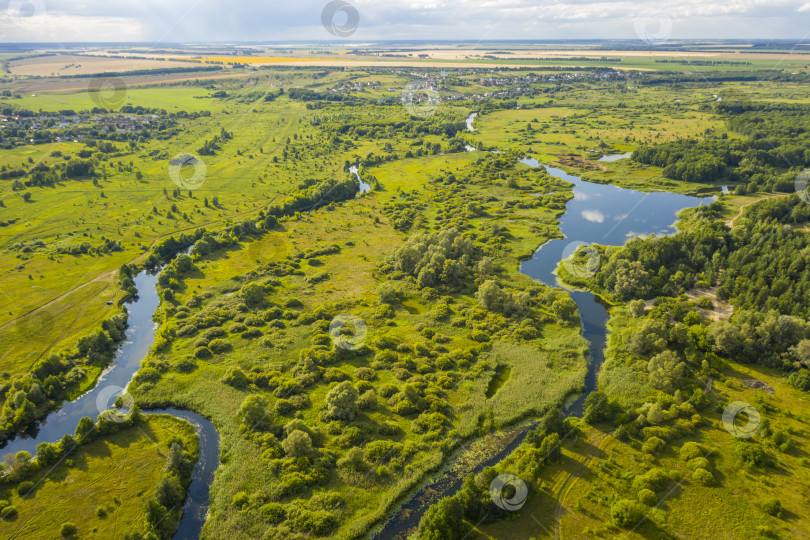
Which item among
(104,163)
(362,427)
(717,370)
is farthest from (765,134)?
(104,163)

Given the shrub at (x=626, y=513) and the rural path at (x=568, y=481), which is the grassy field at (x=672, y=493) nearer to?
the rural path at (x=568, y=481)

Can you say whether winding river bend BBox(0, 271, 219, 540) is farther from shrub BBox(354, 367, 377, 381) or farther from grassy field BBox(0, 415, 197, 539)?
shrub BBox(354, 367, 377, 381)

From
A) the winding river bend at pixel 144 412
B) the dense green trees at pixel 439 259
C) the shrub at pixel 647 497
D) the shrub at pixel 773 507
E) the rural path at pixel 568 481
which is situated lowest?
the winding river bend at pixel 144 412

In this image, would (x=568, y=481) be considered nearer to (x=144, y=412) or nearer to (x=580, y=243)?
(x=144, y=412)

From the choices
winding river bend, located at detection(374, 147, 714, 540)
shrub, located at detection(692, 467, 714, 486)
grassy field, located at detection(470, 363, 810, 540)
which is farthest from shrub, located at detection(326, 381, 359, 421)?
shrub, located at detection(692, 467, 714, 486)

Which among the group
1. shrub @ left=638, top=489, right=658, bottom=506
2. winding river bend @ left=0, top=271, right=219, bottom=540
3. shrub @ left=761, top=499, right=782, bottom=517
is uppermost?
shrub @ left=761, top=499, right=782, bottom=517

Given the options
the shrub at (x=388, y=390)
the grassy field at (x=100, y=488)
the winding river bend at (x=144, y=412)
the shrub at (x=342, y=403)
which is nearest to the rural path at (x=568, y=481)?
the shrub at (x=388, y=390)
